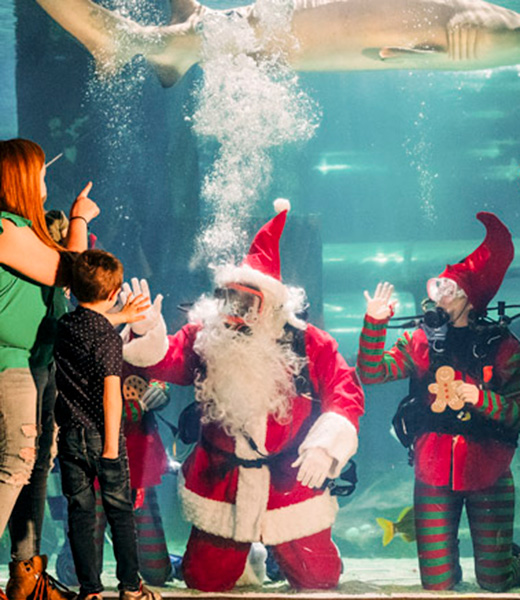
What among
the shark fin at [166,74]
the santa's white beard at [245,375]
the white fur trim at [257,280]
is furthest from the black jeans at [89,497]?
the shark fin at [166,74]

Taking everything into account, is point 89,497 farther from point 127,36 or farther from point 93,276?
point 127,36

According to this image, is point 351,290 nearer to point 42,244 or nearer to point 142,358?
point 142,358

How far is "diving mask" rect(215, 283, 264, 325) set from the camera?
308cm

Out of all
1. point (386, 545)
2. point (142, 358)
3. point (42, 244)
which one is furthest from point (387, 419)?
point (42, 244)

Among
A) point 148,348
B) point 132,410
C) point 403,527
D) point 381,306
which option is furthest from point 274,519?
point 381,306

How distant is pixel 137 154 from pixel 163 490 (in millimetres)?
1972

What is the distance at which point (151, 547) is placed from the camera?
3.18 meters

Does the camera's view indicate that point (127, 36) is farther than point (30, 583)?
Yes

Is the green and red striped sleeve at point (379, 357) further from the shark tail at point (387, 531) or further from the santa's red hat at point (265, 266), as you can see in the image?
the shark tail at point (387, 531)

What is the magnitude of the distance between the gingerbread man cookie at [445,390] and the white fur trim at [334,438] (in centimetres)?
48

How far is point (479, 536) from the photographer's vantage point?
10.0 ft

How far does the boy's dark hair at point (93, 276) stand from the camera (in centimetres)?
246

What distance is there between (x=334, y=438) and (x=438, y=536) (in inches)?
29.3

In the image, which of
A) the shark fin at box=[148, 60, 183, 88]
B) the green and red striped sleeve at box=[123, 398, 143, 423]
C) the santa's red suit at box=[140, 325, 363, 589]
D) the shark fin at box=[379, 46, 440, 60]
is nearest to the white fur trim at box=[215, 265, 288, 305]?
the santa's red suit at box=[140, 325, 363, 589]
